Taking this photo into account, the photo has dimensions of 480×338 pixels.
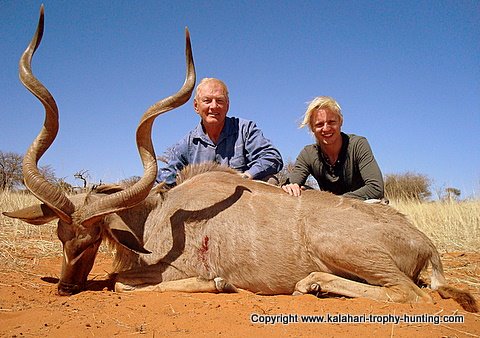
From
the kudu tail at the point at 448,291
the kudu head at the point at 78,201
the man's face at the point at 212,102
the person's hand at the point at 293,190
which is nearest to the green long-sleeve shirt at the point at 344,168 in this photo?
the person's hand at the point at 293,190

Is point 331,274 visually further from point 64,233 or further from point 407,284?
point 64,233

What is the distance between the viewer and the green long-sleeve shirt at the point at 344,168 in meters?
5.42

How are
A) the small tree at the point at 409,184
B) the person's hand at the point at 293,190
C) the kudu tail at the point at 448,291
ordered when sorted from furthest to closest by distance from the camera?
the small tree at the point at 409,184, the person's hand at the point at 293,190, the kudu tail at the point at 448,291

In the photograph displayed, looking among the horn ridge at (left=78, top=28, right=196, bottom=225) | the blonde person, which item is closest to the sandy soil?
the horn ridge at (left=78, top=28, right=196, bottom=225)

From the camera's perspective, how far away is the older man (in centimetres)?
587

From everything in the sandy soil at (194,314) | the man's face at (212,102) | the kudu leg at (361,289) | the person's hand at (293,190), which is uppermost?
the man's face at (212,102)

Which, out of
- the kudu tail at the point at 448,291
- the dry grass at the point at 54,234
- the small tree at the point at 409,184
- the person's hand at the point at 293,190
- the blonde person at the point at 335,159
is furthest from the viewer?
the small tree at the point at 409,184

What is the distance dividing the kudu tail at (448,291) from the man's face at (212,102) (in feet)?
10.3

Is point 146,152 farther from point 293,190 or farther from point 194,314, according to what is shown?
point 194,314

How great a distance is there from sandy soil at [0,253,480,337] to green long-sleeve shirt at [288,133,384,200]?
1.77 metres

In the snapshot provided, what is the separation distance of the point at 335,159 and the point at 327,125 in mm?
513

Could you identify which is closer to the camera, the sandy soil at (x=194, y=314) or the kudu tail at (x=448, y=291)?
the sandy soil at (x=194, y=314)

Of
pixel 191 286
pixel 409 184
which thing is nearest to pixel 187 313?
pixel 191 286

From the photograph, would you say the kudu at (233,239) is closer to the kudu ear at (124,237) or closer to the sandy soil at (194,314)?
the kudu ear at (124,237)
